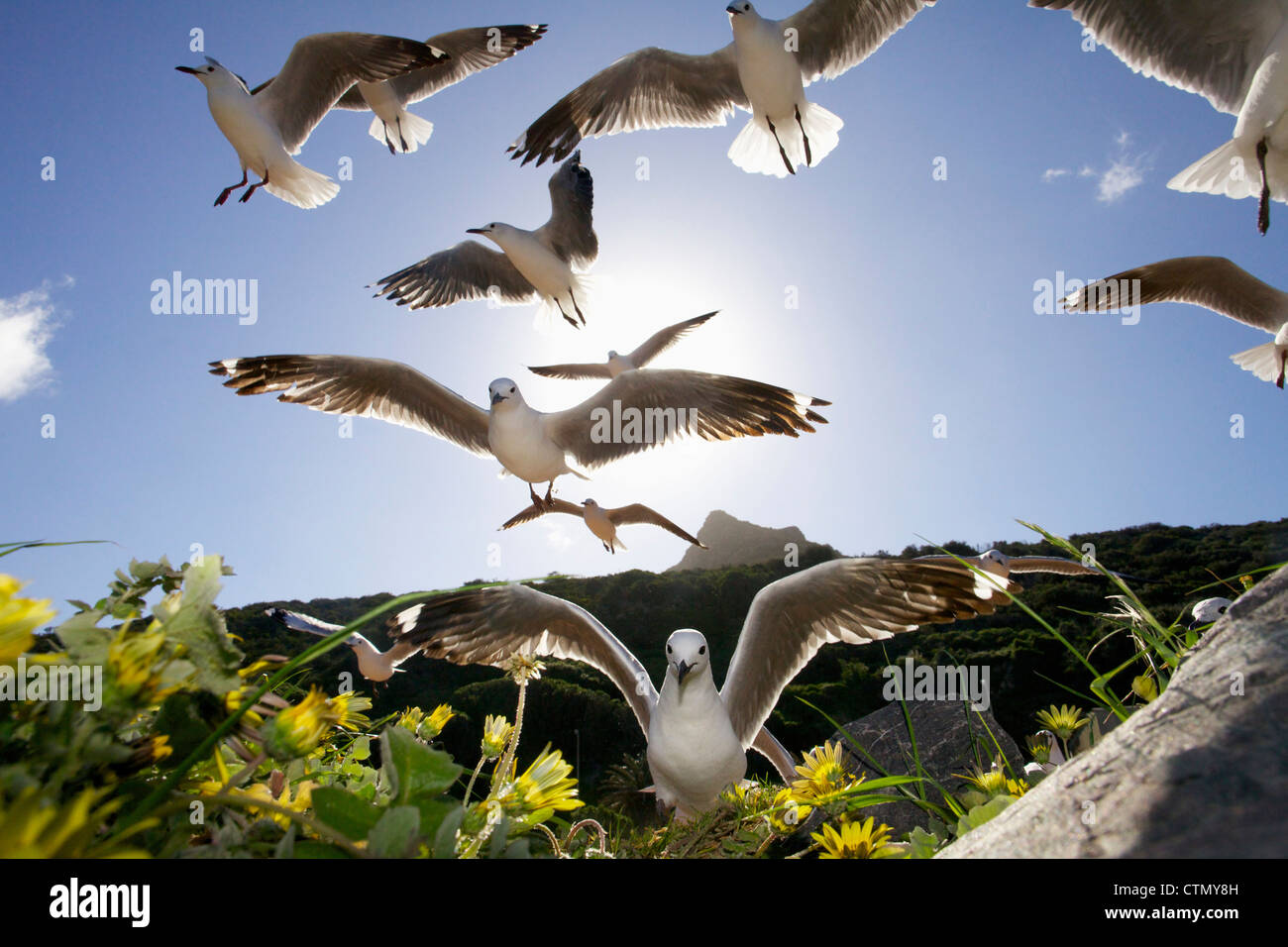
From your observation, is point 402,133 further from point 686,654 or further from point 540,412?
point 686,654

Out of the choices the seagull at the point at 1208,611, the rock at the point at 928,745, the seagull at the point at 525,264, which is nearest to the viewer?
the seagull at the point at 1208,611

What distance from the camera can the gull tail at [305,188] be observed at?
21.0 feet

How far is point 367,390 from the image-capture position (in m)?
4.81

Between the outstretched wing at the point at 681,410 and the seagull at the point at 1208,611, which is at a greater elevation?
the outstretched wing at the point at 681,410

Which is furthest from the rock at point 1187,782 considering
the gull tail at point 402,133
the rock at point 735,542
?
the rock at point 735,542

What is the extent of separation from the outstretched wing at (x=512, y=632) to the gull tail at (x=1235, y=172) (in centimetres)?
485

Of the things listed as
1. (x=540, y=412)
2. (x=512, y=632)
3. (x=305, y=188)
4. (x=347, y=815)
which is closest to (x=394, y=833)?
(x=347, y=815)

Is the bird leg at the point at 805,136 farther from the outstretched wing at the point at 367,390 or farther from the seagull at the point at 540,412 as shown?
the outstretched wing at the point at 367,390

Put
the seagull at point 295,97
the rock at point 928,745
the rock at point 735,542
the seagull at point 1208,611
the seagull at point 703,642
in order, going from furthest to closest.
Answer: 1. the rock at point 735,542
2. the seagull at point 295,97
3. the rock at point 928,745
4. the seagull at point 703,642
5. the seagull at point 1208,611

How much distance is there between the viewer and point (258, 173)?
620 centimetres

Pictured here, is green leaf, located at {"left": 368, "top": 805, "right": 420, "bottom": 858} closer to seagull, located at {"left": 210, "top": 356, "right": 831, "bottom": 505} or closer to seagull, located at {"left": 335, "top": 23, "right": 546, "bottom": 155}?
seagull, located at {"left": 210, "top": 356, "right": 831, "bottom": 505}

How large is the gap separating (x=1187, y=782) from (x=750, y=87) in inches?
253

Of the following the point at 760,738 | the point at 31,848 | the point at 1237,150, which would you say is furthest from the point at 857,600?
the point at 1237,150

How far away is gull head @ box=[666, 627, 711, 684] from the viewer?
245cm
